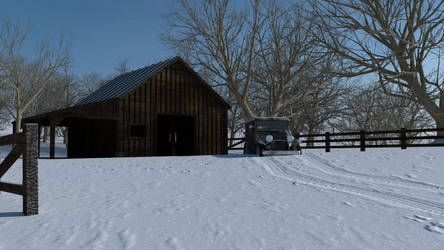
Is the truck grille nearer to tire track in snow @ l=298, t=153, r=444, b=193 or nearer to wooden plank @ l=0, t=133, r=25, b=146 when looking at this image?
tire track in snow @ l=298, t=153, r=444, b=193

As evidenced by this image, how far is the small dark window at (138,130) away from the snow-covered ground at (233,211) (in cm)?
816

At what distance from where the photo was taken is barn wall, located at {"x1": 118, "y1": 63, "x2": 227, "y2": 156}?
17.1 m

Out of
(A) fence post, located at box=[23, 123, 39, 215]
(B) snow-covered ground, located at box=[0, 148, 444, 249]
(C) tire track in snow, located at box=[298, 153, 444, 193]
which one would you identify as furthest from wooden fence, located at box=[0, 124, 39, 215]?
(C) tire track in snow, located at box=[298, 153, 444, 193]

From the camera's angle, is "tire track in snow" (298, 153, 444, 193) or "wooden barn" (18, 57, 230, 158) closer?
"tire track in snow" (298, 153, 444, 193)

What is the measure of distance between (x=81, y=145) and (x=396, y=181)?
66.9 ft

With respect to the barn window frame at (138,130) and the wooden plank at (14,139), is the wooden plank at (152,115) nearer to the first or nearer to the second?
the barn window frame at (138,130)

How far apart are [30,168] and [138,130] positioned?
1304cm

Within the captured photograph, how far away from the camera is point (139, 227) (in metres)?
4.34

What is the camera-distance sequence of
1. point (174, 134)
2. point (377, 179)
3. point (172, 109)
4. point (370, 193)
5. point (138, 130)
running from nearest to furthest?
point (370, 193), point (377, 179), point (138, 130), point (172, 109), point (174, 134)

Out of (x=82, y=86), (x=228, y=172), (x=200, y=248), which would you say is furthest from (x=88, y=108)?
(x=82, y=86)

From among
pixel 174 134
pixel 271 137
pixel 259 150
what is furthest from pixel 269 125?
pixel 174 134

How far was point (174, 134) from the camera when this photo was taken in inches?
809

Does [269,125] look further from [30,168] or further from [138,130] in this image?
[30,168]

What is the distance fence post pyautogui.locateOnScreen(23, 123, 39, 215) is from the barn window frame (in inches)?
494
